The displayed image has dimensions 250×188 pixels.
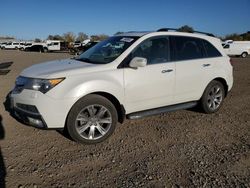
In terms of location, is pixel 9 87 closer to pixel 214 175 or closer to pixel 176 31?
pixel 176 31

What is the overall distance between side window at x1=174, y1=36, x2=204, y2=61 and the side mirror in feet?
3.33

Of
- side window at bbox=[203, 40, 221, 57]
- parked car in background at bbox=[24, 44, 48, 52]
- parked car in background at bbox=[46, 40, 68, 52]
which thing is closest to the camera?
side window at bbox=[203, 40, 221, 57]

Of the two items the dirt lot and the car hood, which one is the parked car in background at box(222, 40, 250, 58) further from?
the car hood

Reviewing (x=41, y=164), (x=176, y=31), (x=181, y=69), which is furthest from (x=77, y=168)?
(x=176, y=31)

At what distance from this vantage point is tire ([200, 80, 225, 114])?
5914 mm

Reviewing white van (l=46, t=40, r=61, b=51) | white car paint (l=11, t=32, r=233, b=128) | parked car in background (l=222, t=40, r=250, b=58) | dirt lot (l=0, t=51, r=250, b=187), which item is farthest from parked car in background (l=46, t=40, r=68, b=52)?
white car paint (l=11, t=32, r=233, b=128)

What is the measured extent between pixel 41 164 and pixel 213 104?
3998 millimetres

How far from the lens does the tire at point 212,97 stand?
233 inches

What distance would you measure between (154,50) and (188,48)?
35.3 inches

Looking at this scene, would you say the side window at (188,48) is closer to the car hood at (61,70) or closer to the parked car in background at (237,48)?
the car hood at (61,70)

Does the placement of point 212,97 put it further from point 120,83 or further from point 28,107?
point 28,107

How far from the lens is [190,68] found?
5.47 m

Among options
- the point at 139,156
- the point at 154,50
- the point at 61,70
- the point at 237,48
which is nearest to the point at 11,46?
the point at 237,48

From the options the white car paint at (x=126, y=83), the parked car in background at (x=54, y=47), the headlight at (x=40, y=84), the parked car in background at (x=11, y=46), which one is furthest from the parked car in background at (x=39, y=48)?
the headlight at (x=40, y=84)
